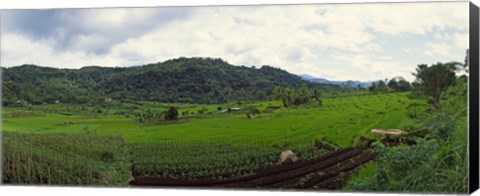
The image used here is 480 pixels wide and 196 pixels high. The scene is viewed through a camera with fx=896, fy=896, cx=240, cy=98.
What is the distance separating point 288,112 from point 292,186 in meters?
0.95

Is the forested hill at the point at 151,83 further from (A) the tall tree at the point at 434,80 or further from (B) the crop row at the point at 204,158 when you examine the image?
(A) the tall tree at the point at 434,80

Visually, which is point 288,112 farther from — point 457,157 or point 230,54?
point 457,157

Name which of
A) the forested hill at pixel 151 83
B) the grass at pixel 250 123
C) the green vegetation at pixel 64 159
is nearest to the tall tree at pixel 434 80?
the grass at pixel 250 123

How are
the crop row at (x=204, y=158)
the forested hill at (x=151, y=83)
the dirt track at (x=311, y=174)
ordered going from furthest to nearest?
the forested hill at (x=151, y=83) → the crop row at (x=204, y=158) → the dirt track at (x=311, y=174)

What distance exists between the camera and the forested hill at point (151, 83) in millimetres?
11578

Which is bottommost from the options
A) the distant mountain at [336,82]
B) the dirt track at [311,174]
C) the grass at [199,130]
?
the dirt track at [311,174]

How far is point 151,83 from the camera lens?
11891 mm

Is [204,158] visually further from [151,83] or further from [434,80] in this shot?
[434,80]

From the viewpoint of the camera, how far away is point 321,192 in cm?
1107

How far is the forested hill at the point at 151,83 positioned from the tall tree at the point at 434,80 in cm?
115

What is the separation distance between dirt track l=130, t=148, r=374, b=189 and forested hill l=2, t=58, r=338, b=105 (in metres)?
0.92

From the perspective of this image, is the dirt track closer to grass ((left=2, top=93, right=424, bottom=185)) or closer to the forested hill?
grass ((left=2, top=93, right=424, bottom=185))

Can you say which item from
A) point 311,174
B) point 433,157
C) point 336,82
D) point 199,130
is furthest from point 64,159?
point 433,157

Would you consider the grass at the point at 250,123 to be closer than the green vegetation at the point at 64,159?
Yes
